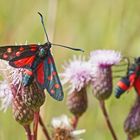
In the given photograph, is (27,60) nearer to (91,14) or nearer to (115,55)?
(115,55)

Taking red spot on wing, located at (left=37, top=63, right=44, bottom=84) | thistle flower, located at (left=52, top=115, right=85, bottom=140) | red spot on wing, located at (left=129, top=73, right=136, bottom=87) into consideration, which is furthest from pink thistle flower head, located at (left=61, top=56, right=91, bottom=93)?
red spot on wing, located at (left=37, top=63, right=44, bottom=84)

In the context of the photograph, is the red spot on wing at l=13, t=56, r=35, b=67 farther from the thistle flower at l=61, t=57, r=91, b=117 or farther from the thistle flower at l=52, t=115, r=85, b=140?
the thistle flower at l=61, t=57, r=91, b=117

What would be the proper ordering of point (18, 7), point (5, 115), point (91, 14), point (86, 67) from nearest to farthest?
point (86, 67)
point (5, 115)
point (18, 7)
point (91, 14)

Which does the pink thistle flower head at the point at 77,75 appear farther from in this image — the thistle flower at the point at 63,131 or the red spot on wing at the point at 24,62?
the red spot on wing at the point at 24,62

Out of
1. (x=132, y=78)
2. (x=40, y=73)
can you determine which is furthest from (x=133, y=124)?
(x=40, y=73)

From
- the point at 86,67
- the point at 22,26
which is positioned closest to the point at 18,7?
the point at 22,26

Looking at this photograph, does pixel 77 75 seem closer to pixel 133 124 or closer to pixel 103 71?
pixel 103 71

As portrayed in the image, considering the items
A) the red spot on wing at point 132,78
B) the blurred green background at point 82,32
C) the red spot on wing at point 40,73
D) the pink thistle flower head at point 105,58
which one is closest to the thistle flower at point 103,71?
the pink thistle flower head at point 105,58
